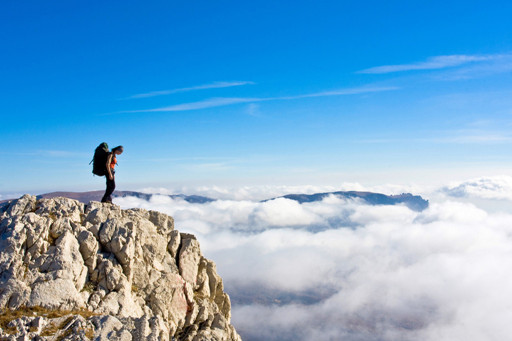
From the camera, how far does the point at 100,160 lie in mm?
34875

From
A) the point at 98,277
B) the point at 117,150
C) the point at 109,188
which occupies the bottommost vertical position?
the point at 98,277

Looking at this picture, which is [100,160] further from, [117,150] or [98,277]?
[98,277]

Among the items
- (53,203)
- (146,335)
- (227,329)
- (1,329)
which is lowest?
(227,329)

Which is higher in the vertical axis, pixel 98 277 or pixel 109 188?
pixel 109 188

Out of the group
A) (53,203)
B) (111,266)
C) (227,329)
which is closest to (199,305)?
(227,329)

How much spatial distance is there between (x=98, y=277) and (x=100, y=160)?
38.8ft

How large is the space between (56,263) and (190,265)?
466 inches

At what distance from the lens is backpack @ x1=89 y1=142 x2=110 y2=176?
34.9m

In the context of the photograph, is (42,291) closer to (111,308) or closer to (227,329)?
(111,308)

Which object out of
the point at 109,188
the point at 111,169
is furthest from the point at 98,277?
the point at 111,169

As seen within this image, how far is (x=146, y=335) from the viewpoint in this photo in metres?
22.8

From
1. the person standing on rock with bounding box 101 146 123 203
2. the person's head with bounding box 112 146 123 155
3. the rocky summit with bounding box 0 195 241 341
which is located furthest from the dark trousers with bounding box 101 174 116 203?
the rocky summit with bounding box 0 195 241 341

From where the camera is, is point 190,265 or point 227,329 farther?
point 190,265

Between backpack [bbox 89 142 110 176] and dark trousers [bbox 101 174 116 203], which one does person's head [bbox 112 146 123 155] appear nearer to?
backpack [bbox 89 142 110 176]
